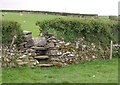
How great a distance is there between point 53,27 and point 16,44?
7.73ft

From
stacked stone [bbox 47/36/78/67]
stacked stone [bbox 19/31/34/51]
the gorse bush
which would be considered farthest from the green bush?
the gorse bush

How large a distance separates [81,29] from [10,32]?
385 cm

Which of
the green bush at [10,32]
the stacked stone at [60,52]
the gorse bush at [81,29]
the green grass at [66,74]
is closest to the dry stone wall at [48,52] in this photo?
the stacked stone at [60,52]

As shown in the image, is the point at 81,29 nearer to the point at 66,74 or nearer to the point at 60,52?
the point at 60,52

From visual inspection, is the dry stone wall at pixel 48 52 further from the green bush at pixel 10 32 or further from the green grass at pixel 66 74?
the green grass at pixel 66 74

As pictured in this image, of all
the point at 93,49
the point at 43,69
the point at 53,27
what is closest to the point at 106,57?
the point at 93,49

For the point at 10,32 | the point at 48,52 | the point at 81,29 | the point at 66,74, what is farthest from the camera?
the point at 81,29

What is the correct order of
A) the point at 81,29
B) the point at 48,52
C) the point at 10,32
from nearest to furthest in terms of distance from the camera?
1. the point at 10,32
2. the point at 48,52
3. the point at 81,29

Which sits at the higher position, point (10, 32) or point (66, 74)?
point (10, 32)

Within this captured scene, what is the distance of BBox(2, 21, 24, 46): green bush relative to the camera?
1472 centimetres

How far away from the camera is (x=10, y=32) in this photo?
15055mm

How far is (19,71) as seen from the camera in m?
13.1

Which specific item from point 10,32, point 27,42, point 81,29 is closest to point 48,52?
point 27,42

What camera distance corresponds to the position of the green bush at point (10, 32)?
48.3 ft
